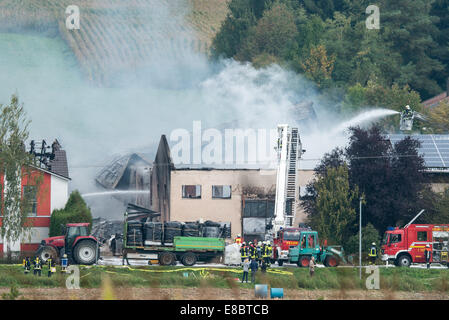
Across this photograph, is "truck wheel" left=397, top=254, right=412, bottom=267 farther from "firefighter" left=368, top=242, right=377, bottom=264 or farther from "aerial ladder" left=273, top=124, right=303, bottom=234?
"aerial ladder" left=273, top=124, right=303, bottom=234

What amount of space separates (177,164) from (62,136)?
39.8 m

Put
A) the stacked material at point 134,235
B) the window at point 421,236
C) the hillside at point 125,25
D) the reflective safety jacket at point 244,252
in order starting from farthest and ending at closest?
the hillside at point 125,25 → the window at point 421,236 → the stacked material at point 134,235 → the reflective safety jacket at point 244,252

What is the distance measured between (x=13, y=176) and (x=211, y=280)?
18536 millimetres

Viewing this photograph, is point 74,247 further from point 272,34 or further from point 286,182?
point 272,34

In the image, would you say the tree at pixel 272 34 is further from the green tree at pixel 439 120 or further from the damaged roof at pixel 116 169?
the green tree at pixel 439 120

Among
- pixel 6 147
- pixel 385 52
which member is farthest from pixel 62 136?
pixel 6 147

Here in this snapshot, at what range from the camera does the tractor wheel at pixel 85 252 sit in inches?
2121

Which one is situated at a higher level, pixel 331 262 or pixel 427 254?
pixel 427 254

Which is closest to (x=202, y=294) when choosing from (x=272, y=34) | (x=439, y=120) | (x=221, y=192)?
(x=221, y=192)

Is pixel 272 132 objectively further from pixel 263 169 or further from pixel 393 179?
pixel 393 179

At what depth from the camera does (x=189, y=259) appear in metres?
54.4

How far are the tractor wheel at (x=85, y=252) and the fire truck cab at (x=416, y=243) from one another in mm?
18479

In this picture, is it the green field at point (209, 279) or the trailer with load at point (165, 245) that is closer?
the green field at point (209, 279)

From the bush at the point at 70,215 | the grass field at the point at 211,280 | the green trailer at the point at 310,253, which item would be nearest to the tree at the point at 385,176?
the green trailer at the point at 310,253
